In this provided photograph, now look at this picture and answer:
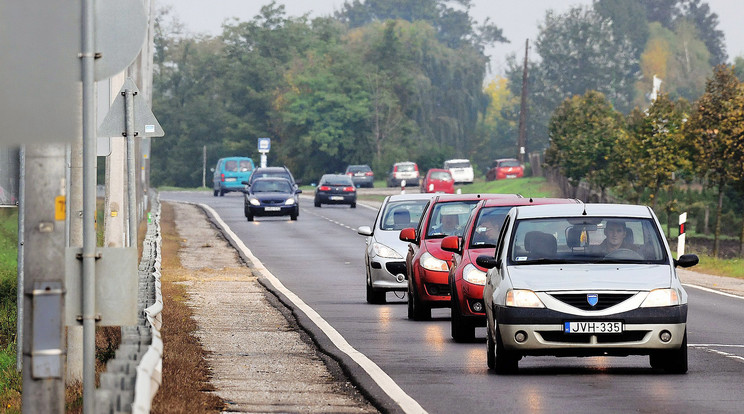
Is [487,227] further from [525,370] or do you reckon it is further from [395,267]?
[395,267]

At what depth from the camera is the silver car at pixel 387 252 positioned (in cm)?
2380

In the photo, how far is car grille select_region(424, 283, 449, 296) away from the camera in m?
20.3

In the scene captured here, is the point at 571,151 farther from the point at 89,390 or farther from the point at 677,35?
the point at 677,35

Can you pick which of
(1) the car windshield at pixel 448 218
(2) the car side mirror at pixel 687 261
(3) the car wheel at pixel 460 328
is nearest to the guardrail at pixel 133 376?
(2) the car side mirror at pixel 687 261

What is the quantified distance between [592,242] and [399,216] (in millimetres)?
10467

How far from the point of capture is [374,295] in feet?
80.0

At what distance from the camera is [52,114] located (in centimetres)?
702

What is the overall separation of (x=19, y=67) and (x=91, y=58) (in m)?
1.15

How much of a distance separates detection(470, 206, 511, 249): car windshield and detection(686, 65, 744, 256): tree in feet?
108

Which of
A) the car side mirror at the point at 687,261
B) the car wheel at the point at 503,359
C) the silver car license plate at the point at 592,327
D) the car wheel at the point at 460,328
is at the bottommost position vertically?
the car wheel at the point at 460,328

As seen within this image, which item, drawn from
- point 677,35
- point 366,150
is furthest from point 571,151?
point 677,35

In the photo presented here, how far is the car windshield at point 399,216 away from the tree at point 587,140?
41.6 m

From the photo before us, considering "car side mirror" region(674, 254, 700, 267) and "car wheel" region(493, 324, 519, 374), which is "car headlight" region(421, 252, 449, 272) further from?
"car wheel" region(493, 324, 519, 374)

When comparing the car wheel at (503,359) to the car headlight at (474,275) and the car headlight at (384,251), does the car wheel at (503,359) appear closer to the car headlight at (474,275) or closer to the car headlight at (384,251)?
the car headlight at (474,275)
